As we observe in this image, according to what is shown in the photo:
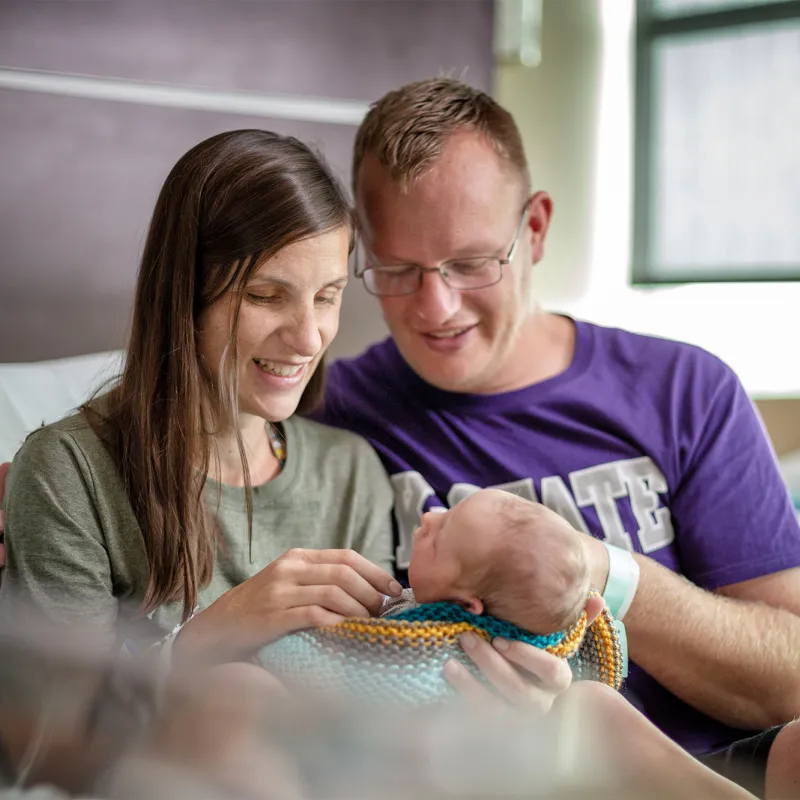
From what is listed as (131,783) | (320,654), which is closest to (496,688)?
(320,654)

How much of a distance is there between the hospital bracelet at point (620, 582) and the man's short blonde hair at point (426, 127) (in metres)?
0.48

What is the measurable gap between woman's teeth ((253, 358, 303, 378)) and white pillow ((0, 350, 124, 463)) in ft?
0.63

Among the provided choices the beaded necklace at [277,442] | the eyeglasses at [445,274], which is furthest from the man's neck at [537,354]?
the beaded necklace at [277,442]

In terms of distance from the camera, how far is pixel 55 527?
84 centimetres

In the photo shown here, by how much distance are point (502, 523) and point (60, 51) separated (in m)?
0.91

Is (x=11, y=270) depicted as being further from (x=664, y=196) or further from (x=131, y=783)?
(x=664, y=196)

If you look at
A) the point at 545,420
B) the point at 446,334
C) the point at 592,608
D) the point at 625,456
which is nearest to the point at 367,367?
the point at 446,334

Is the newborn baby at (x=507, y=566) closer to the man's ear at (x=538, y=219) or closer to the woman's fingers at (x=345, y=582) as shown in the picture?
the woman's fingers at (x=345, y=582)

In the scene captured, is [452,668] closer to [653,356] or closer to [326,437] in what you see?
[326,437]

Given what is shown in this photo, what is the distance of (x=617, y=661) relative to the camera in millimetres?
831

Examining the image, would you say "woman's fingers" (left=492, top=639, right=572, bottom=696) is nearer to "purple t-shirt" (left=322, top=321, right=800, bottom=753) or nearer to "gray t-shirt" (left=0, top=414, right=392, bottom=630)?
"gray t-shirt" (left=0, top=414, right=392, bottom=630)

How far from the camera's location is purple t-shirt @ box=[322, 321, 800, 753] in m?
1.12

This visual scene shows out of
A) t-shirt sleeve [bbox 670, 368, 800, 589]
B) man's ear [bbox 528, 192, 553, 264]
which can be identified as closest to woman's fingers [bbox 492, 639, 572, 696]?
t-shirt sleeve [bbox 670, 368, 800, 589]

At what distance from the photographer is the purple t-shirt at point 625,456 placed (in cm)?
112
